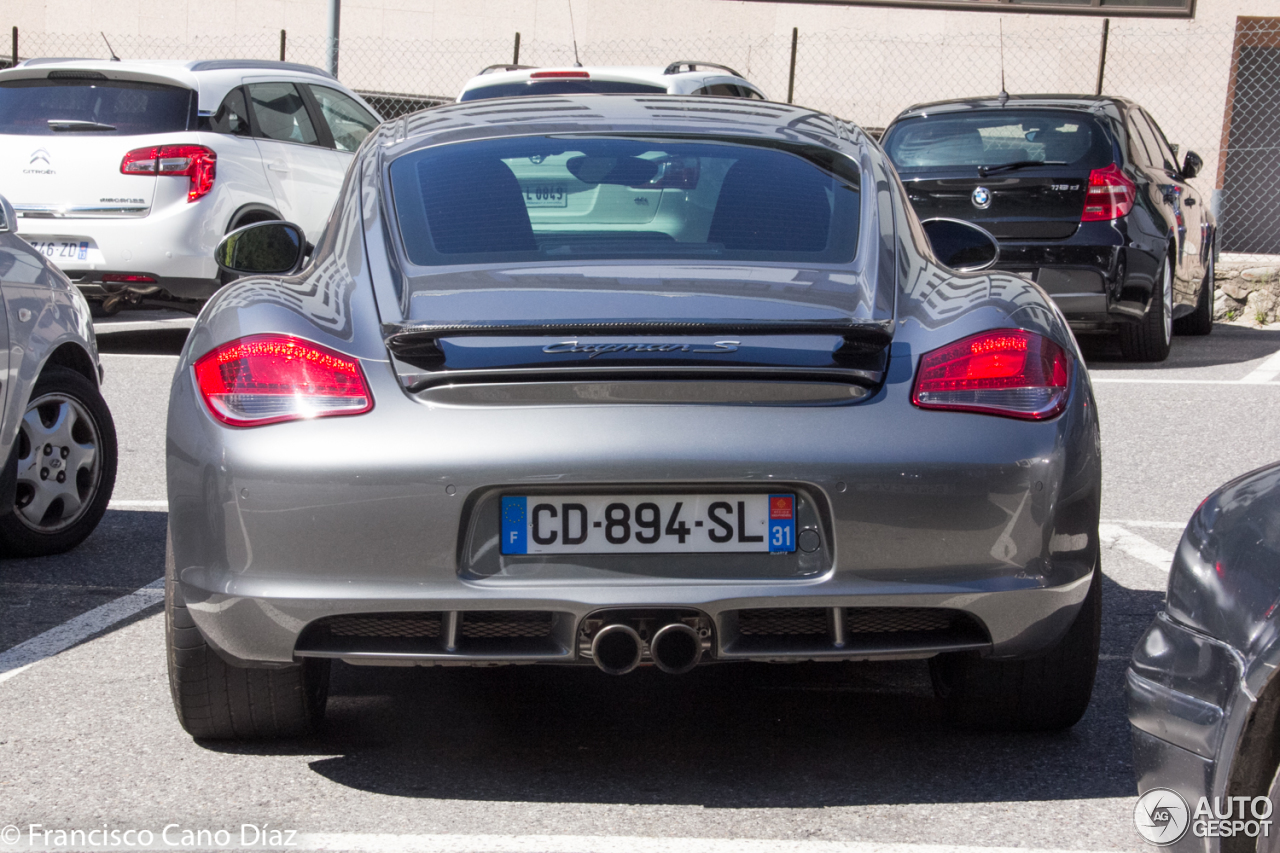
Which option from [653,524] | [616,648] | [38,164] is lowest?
[616,648]

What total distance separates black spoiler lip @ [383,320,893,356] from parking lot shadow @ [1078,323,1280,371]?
792 centimetres

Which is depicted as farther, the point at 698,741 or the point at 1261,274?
the point at 1261,274

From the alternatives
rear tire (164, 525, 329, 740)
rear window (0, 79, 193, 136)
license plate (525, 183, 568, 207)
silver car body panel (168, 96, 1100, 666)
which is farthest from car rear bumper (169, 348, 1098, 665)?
rear window (0, 79, 193, 136)

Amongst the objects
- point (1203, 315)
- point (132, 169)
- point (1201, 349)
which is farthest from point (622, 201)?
point (1203, 315)

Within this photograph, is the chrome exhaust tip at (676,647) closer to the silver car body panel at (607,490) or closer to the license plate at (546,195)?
the silver car body panel at (607,490)

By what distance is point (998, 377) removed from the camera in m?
3.40

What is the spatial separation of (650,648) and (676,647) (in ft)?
0.17

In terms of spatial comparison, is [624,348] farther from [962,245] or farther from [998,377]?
[962,245]

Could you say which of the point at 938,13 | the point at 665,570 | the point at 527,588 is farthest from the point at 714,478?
the point at 938,13

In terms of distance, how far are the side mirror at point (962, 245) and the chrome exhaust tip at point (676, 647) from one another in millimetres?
1719

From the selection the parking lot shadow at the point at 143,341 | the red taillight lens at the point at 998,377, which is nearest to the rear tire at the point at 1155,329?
the parking lot shadow at the point at 143,341

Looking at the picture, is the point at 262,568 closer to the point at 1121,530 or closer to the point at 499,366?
the point at 499,366

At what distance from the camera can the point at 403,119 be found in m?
4.63

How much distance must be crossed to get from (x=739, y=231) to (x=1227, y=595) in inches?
62.0
